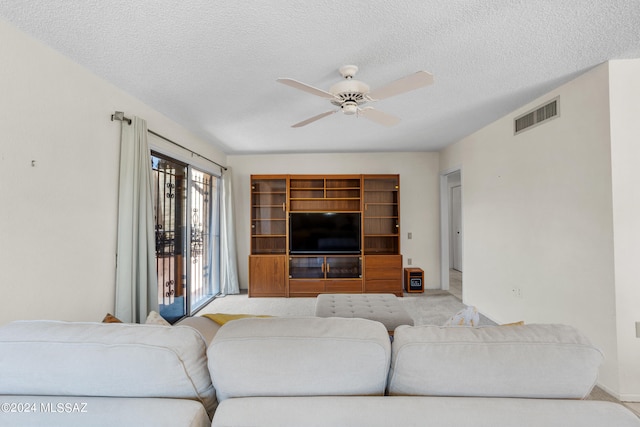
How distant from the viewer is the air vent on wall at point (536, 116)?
9.02 ft

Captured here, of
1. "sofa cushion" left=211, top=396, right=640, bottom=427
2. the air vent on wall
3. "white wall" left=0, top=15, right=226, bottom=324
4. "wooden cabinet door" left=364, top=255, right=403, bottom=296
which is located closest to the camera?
"sofa cushion" left=211, top=396, right=640, bottom=427

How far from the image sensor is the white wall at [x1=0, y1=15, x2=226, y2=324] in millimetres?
1751

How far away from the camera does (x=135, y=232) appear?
259cm

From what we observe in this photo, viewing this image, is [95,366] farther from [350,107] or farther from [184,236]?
[184,236]

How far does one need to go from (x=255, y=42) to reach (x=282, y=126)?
6.04 feet

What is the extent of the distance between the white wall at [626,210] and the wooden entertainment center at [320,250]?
9.69 feet

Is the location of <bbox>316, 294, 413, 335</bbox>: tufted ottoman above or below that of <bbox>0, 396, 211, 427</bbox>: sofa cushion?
below

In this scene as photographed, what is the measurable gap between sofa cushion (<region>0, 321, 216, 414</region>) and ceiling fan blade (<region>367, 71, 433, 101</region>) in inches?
72.8

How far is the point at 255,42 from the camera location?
191cm

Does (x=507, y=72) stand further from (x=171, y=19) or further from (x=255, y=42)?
(x=171, y=19)

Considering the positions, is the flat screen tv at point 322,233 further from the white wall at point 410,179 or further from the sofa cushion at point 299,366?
the sofa cushion at point 299,366

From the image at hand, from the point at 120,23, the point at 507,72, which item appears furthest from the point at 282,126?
the point at 507,72

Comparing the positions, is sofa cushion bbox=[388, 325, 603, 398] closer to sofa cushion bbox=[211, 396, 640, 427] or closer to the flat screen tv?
sofa cushion bbox=[211, 396, 640, 427]

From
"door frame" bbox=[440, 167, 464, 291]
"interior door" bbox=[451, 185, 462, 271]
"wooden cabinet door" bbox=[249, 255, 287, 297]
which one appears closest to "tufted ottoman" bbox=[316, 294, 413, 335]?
"wooden cabinet door" bbox=[249, 255, 287, 297]
